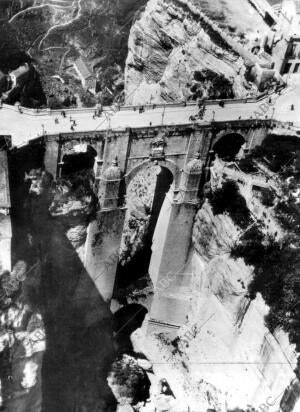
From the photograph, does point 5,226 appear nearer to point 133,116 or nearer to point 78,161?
point 78,161

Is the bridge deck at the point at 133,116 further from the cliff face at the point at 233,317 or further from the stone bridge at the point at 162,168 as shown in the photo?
the cliff face at the point at 233,317

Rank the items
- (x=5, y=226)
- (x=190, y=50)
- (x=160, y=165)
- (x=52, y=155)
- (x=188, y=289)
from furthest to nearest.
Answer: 1. (x=190, y=50)
2. (x=188, y=289)
3. (x=160, y=165)
4. (x=52, y=155)
5. (x=5, y=226)

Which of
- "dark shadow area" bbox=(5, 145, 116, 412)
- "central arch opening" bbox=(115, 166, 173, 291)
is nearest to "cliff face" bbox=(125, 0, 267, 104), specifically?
"central arch opening" bbox=(115, 166, 173, 291)

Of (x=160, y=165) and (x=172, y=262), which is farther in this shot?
(x=172, y=262)

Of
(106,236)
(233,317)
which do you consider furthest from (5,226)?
(233,317)

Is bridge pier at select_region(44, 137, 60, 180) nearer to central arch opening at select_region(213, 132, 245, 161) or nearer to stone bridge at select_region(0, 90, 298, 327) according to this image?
stone bridge at select_region(0, 90, 298, 327)

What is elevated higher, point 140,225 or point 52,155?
point 52,155
